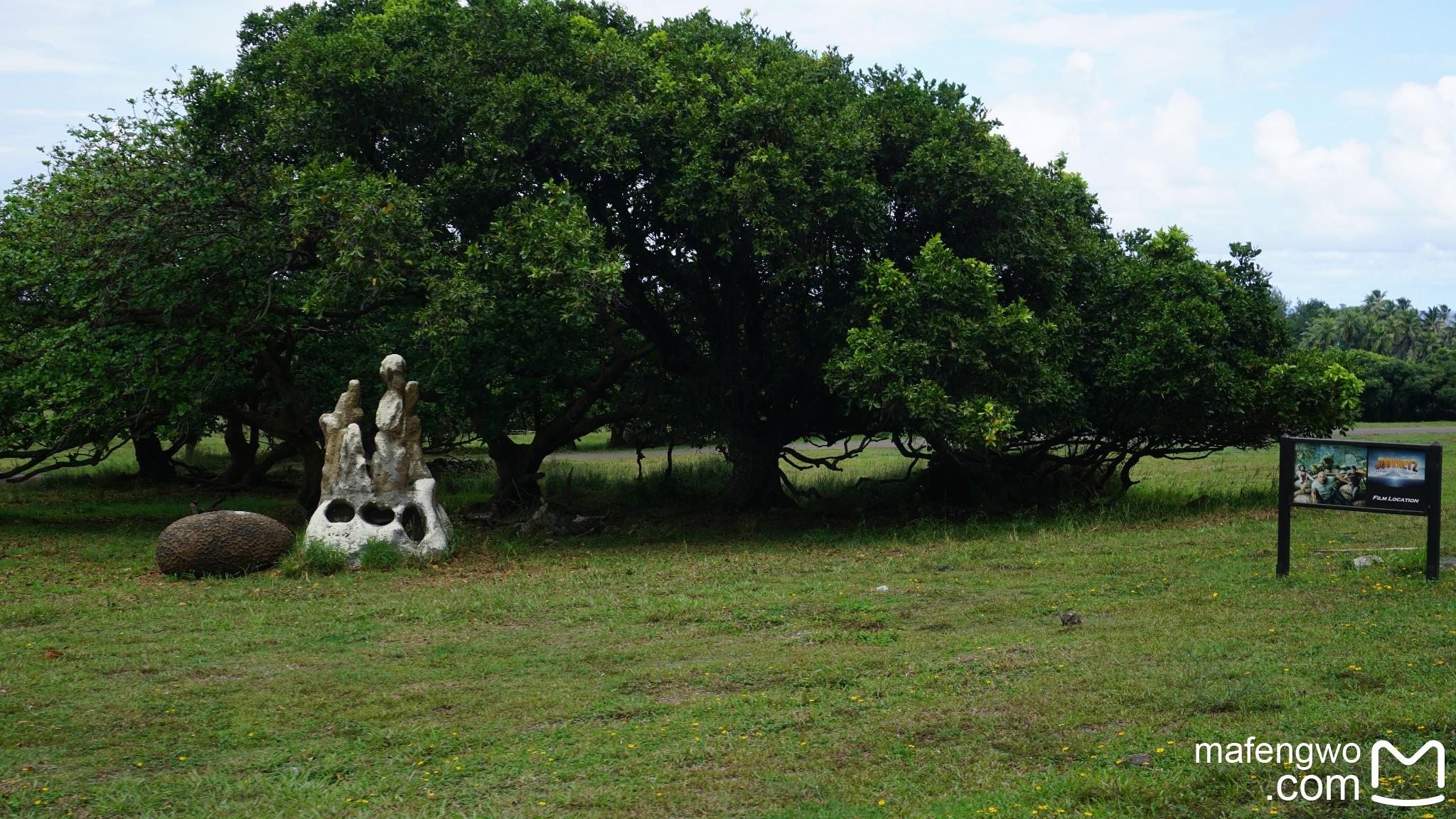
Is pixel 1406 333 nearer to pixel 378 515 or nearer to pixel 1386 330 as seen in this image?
pixel 1386 330

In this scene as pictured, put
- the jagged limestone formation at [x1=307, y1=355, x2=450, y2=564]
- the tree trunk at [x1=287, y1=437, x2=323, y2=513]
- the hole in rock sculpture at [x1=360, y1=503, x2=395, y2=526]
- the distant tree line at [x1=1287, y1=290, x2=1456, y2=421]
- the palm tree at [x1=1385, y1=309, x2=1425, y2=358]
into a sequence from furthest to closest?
the palm tree at [x1=1385, y1=309, x2=1425, y2=358] → the distant tree line at [x1=1287, y1=290, x2=1456, y2=421] → the tree trunk at [x1=287, y1=437, x2=323, y2=513] → the hole in rock sculpture at [x1=360, y1=503, x2=395, y2=526] → the jagged limestone formation at [x1=307, y1=355, x2=450, y2=564]

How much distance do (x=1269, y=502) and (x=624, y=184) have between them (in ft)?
36.1

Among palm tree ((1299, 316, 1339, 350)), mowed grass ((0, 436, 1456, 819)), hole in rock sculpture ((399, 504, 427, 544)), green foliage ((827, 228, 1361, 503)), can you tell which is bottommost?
mowed grass ((0, 436, 1456, 819))

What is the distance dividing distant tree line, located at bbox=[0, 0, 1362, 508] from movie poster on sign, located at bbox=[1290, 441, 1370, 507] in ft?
14.2

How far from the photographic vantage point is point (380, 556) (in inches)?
535

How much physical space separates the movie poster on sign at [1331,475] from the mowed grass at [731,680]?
2.56 feet

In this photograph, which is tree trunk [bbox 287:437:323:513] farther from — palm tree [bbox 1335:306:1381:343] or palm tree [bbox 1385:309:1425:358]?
palm tree [bbox 1385:309:1425:358]

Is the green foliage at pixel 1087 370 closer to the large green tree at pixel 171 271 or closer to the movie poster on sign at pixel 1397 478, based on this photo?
the movie poster on sign at pixel 1397 478

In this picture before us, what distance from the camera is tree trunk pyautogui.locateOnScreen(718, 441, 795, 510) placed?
18922 mm

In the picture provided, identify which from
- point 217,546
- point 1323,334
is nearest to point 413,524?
point 217,546

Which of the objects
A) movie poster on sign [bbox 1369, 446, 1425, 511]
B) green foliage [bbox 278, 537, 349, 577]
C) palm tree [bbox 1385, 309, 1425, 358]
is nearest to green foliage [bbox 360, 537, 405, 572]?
green foliage [bbox 278, 537, 349, 577]

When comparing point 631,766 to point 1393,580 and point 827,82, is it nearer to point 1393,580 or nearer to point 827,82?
point 1393,580

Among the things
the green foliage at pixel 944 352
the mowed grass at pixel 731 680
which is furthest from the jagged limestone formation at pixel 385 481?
the green foliage at pixel 944 352

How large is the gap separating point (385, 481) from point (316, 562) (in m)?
1.44
